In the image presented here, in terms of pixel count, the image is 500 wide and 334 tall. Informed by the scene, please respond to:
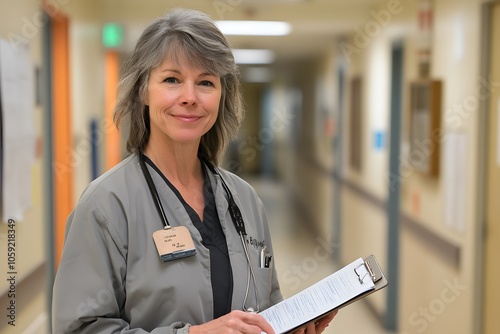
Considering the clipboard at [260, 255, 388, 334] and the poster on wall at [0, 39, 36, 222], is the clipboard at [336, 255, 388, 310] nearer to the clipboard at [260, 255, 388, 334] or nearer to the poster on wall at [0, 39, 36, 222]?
the clipboard at [260, 255, 388, 334]

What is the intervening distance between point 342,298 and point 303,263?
5.57 m

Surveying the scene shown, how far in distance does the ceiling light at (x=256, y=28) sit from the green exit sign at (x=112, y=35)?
105 cm

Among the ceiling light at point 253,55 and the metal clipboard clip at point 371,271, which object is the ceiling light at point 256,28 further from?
the metal clipboard clip at point 371,271

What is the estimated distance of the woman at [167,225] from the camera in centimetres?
129

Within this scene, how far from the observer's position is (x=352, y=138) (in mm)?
6773

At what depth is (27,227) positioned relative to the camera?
3141 mm

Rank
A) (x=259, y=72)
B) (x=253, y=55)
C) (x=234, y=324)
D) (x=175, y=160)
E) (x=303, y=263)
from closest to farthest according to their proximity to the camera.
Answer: (x=234, y=324), (x=175, y=160), (x=303, y=263), (x=253, y=55), (x=259, y=72)

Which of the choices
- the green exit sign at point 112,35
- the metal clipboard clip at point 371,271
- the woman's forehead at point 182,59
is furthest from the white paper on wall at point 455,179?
the green exit sign at point 112,35

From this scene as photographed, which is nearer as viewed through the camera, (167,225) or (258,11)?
(167,225)

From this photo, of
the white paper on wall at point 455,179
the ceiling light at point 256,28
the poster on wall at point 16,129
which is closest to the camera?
the poster on wall at point 16,129

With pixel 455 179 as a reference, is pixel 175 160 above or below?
above

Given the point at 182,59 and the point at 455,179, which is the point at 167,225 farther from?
the point at 455,179

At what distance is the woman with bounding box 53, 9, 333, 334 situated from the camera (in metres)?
1.29

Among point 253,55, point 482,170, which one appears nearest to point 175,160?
point 482,170
